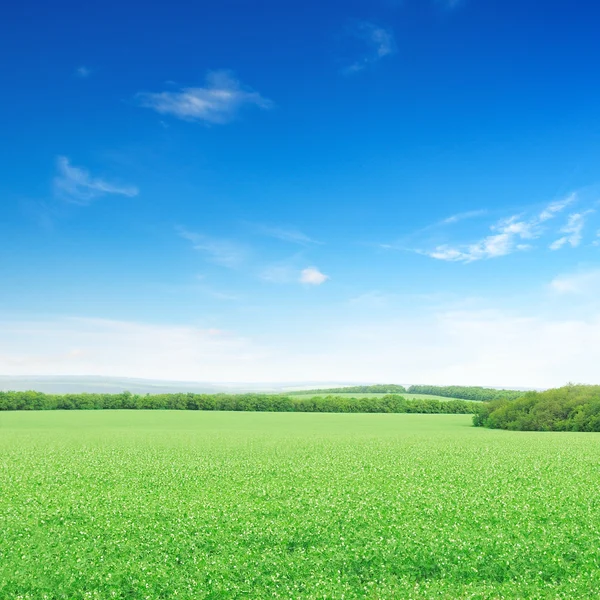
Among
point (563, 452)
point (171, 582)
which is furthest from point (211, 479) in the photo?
point (563, 452)

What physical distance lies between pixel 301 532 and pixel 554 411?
5632 centimetres

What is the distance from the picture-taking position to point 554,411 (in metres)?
61.0

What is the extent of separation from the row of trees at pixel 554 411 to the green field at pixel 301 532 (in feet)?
133

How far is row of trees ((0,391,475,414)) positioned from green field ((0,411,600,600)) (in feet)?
252

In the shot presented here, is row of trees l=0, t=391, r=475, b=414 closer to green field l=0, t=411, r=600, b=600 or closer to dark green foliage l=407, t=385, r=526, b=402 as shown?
dark green foliage l=407, t=385, r=526, b=402

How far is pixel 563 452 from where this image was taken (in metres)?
29.0

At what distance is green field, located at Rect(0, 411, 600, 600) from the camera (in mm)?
11930

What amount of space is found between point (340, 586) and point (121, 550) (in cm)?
587

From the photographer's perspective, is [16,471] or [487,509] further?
[16,471]

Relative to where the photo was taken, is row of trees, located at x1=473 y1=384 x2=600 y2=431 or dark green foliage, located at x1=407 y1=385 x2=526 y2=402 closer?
row of trees, located at x1=473 y1=384 x2=600 y2=431

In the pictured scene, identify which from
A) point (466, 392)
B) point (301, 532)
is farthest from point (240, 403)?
point (301, 532)

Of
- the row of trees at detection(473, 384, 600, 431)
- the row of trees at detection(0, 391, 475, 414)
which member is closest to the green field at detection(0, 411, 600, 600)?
the row of trees at detection(473, 384, 600, 431)

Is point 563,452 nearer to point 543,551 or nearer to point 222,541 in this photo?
point 543,551

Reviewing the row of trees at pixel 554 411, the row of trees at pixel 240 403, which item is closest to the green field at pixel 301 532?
the row of trees at pixel 554 411
